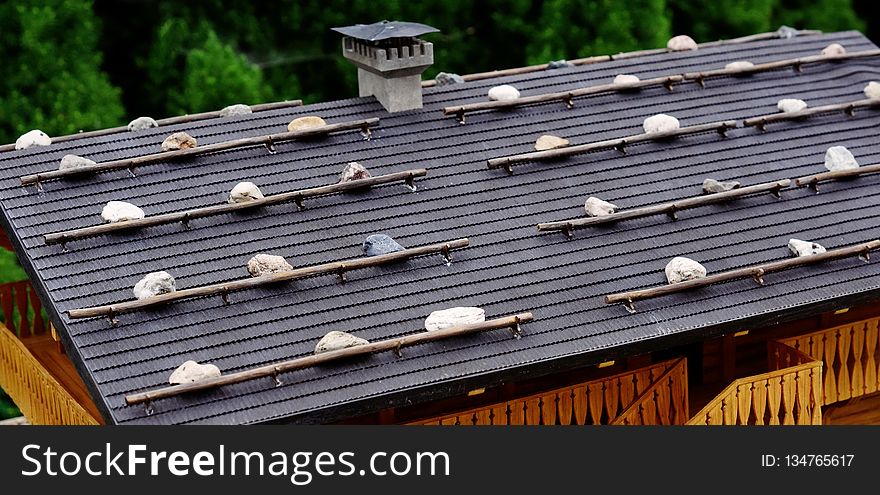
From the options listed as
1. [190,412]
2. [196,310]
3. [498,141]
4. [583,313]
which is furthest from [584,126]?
[190,412]

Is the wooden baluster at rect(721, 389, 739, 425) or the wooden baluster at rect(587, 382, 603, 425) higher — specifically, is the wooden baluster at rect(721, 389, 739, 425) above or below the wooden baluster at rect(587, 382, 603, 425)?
below

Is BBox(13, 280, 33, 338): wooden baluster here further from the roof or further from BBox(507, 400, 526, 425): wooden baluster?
BBox(507, 400, 526, 425): wooden baluster

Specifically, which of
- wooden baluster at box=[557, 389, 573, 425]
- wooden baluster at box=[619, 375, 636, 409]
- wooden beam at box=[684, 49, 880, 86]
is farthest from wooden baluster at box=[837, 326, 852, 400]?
wooden beam at box=[684, 49, 880, 86]

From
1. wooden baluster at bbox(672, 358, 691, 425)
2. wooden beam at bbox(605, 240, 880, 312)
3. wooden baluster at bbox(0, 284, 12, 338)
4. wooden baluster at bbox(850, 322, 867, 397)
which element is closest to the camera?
wooden beam at bbox(605, 240, 880, 312)

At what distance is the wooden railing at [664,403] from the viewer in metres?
13.0

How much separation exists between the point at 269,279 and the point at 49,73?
16.7 m

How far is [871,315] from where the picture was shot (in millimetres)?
14797

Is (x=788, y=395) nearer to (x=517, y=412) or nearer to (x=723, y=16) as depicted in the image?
(x=517, y=412)

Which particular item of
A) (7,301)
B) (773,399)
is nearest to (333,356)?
(773,399)

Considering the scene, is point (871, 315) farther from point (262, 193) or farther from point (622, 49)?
point (622, 49)

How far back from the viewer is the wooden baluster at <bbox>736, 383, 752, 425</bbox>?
12883 millimetres

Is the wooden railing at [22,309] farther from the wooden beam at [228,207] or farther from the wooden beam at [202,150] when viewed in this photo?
the wooden beam at [228,207]

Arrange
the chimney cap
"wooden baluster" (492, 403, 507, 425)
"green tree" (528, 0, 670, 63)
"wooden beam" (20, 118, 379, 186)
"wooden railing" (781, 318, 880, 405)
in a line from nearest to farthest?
"wooden baluster" (492, 403, 507, 425) → "wooden beam" (20, 118, 379, 186) → "wooden railing" (781, 318, 880, 405) → the chimney cap → "green tree" (528, 0, 670, 63)

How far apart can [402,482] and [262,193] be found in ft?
12.7
